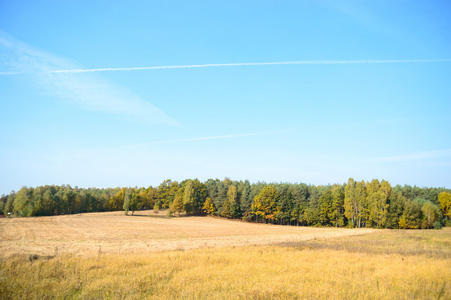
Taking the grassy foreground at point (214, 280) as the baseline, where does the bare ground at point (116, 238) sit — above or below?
below

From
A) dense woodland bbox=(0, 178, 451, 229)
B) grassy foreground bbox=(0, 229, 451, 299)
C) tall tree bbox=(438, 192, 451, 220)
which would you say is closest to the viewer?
grassy foreground bbox=(0, 229, 451, 299)

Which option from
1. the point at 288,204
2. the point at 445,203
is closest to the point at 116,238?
the point at 288,204

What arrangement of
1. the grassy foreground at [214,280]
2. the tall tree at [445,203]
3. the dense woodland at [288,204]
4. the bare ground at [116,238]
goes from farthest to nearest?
the tall tree at [445,203]
the dense woodland at [288,204]
the bare ground at [116,238]
the grassy foreground at [214,280]

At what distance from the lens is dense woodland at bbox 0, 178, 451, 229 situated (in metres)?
83.2

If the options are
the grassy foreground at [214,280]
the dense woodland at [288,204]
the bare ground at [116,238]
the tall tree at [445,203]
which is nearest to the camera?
the grassy foreground at [214,280]

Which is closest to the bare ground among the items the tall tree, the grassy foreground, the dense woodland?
the grassy foreground

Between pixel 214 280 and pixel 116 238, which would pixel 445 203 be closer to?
pixel 116 238

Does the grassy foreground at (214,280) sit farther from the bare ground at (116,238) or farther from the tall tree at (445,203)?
the tall tree at (445,203)

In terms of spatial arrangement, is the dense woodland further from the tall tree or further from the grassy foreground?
the grassy foreground

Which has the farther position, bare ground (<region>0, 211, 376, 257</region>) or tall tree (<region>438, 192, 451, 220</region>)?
tall tree (<region>438, 192, 451, 220</region>)

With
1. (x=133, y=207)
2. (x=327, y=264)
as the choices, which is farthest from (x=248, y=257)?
(x=133, y=207)

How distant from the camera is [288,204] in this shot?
9919 centimetres

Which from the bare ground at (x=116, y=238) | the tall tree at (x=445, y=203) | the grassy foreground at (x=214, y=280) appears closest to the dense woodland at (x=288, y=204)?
the tall tree at (x=445, y=203)

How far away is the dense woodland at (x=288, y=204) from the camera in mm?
83250
